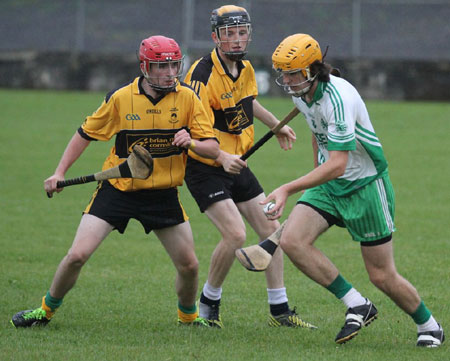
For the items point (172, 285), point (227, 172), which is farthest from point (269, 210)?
point (172, 285)

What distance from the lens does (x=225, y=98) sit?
6957 mm

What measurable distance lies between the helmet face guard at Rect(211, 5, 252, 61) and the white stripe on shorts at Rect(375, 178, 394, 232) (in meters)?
1.69

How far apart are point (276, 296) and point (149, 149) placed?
165 cm

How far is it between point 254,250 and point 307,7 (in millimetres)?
20987

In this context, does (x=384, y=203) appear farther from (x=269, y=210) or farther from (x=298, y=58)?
(x=298, y=58)

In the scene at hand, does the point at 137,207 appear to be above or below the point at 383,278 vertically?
above

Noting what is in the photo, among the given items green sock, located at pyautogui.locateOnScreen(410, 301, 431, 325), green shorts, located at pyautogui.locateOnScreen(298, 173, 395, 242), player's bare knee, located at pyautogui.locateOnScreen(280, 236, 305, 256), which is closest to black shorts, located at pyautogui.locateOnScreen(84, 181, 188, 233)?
player's bare knee, located at pyautogui.locateOnScreen(280, 236, 305, 256)

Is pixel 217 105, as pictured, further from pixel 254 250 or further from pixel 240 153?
pixel 254 250

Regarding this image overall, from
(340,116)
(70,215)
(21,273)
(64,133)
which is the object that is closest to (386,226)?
(340,116)

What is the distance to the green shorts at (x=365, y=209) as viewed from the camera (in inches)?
230

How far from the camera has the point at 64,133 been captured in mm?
18766

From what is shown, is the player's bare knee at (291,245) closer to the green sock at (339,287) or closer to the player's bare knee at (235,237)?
the green sock at (339,287)

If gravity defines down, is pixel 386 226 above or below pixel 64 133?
above

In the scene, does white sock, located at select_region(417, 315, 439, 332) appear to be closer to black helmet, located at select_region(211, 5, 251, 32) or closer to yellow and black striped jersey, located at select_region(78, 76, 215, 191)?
yellow and black striped jersey, located at select_region(78, 76, 215, 191)
